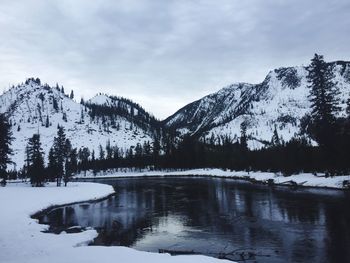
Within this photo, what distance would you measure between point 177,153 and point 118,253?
6280 inches

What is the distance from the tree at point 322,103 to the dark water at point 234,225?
41.7 ft

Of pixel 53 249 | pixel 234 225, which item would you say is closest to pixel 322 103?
pixel 234 225

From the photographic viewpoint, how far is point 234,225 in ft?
115

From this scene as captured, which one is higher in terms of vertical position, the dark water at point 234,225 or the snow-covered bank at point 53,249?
the snow-covered bank at point 53,249

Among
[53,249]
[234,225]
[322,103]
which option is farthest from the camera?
[322,103]

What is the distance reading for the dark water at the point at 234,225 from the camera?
2520cm

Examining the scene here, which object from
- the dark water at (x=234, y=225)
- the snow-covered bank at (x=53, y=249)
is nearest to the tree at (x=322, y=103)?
the dark water at (x=234, y=225)

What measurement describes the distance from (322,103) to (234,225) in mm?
36610

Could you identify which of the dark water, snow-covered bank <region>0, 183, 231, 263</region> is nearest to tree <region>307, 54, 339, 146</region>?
the dark water

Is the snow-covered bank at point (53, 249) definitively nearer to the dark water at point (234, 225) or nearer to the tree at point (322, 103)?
the dark water at point (234, 225)

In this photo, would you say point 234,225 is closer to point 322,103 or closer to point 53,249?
point 53,249

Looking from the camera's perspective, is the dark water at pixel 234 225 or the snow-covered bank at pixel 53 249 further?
the dark water at pixel 234 225

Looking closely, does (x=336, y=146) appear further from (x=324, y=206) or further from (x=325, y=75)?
(x=324, y=206)

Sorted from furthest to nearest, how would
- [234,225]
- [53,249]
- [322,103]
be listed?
1. [322,103]
2. [234,225]
3. [53,249]
